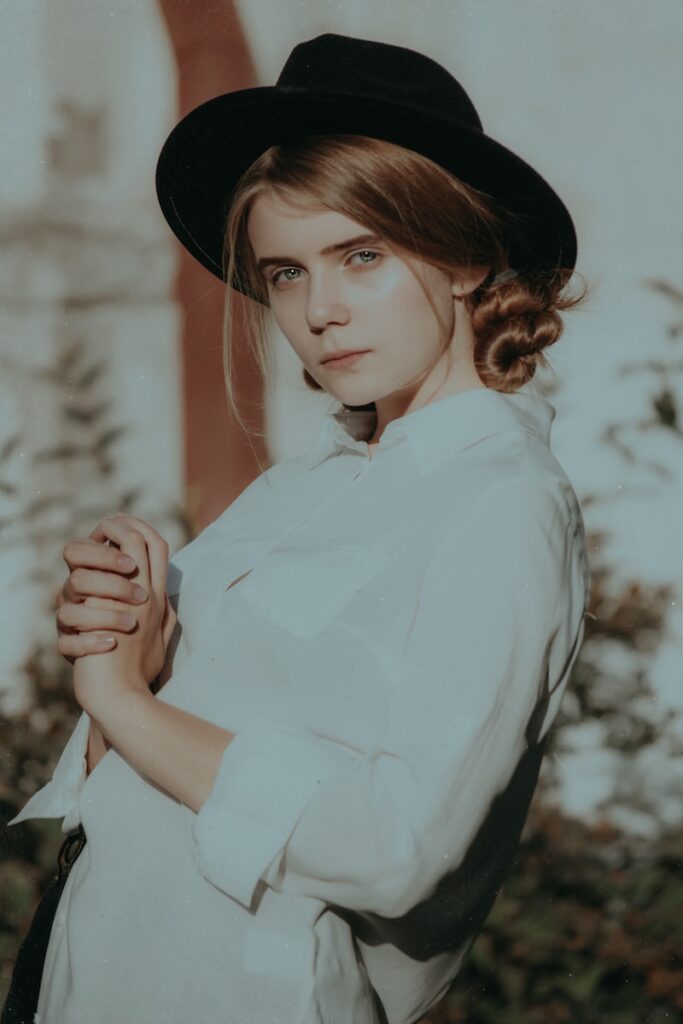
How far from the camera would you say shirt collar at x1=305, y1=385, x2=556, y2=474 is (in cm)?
146

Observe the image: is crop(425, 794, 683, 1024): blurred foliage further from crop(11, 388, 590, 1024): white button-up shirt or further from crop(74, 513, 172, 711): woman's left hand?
crop(74, 513, 172, 711): woman's left hand

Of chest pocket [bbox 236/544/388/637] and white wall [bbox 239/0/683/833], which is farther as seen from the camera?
white wall [bbox 239/0/683/833]

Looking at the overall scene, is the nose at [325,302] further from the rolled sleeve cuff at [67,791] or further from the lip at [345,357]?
the rolled sleeve cuff at [67,791]

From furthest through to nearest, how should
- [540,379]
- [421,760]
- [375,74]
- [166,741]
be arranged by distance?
1. [540,379]
2. [375,74]
3. [166,741]
4. [421,760]

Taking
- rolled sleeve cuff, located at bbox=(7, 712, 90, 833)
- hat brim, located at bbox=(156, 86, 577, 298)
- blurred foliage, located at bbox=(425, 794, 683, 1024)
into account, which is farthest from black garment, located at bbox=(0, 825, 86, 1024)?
blurred foliage, located at bbox=(425, 794, 683, 1024)

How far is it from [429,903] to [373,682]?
0.25 metres

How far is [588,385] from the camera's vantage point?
248 cm

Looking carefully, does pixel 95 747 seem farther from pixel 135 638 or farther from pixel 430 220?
pixel 430 220

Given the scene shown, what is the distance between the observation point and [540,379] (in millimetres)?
2416

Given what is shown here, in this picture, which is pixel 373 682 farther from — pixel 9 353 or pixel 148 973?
pixel 9 353

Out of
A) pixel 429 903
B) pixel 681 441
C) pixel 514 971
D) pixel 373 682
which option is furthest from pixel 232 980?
pixel 681 441

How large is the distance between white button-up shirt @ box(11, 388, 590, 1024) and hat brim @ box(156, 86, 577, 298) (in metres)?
0.25

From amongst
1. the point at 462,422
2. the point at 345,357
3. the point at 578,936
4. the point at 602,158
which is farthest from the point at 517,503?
the point at 578,936

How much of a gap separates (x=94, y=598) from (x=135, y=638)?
0.07 meters
